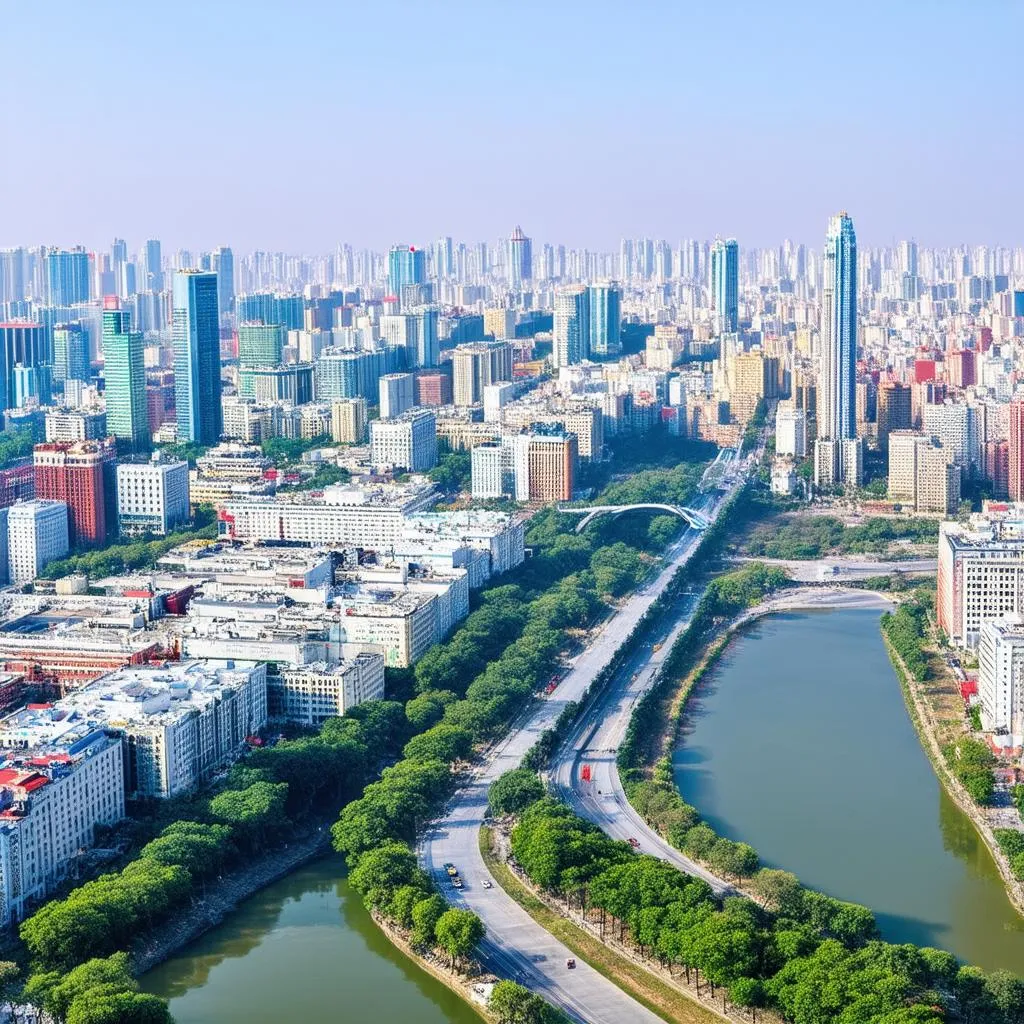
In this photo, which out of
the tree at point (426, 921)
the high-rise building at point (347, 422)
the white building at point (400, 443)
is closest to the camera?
the tree at point (426, 921)

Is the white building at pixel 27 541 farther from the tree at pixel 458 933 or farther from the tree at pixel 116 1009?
the tree at pixel 116 1009

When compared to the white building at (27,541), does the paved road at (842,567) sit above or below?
below

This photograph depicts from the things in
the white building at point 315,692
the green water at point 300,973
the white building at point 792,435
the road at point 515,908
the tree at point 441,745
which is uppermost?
the white building at point 792,435

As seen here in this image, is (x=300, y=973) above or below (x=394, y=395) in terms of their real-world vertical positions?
below

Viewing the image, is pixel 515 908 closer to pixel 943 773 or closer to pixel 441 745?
pixel 441 745

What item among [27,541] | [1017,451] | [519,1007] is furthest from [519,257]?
[519,1007]

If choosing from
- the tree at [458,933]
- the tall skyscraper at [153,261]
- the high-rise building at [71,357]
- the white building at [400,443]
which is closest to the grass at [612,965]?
the tree at [458,933]

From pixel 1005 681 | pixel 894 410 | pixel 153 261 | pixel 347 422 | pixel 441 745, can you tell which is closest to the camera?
pixel 441 745
